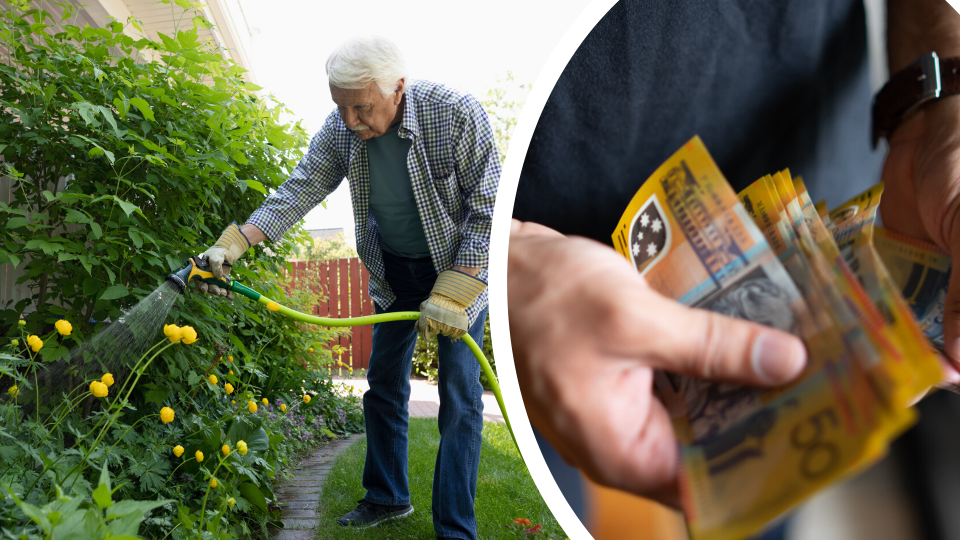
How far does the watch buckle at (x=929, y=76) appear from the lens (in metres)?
0.76

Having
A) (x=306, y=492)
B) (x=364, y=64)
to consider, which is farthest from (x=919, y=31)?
(x=306, y=492)

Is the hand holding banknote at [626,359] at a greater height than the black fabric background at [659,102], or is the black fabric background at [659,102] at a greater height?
the black fabric background at [659,102]

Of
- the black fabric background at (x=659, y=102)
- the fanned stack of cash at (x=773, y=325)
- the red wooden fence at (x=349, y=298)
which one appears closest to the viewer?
the fanned stack of cash at (x=773, y=325)

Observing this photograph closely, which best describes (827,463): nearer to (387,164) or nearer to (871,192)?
(871,192)

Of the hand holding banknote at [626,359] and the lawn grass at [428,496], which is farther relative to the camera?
the lawn grass at [428,496]

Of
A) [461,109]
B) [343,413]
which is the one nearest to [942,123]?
[461,109]

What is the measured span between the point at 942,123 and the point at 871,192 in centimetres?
16

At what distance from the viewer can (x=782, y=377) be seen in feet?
1.37

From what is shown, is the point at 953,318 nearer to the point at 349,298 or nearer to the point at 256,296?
the point at 256,296

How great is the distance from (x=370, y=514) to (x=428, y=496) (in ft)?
1.49

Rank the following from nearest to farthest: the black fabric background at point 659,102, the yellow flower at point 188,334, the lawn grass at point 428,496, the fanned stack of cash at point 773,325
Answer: the fanned stack of cash at point 773,325, the black fabric background at point 659,102, the yellow flower at point 188,334, the lawn grass at point 428,496

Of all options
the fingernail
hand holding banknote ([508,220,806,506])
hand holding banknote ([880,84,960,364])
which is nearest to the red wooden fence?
hand holding banknote ([880,84,960,364])

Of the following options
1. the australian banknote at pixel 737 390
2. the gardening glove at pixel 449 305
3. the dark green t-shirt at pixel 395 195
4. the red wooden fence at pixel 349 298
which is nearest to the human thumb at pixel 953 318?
the australian banknote at pixel 737 390

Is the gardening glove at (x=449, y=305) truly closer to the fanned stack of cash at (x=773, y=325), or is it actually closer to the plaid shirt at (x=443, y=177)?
the plaid shirt at (x=443, y=177)
